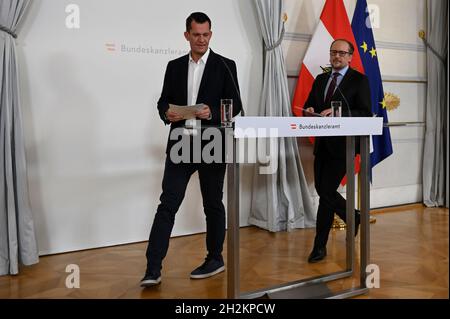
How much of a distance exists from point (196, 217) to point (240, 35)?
159 centimetres

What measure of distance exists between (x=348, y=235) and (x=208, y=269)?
2.81 ft

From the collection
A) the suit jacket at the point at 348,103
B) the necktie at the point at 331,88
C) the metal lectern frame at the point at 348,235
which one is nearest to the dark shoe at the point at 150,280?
the metal lectern frame at the point at 348,235

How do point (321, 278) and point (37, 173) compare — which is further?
point (37, 173)

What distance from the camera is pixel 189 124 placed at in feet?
8.64

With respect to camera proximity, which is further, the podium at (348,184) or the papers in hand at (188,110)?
the papers in hand at (188,110)

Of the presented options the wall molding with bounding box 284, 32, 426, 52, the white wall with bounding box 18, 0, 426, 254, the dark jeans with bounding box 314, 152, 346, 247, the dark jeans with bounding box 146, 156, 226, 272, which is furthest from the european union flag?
the dark jeans with bounding box 146, 156, 226, 272

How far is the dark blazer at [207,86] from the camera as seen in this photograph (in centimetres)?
271

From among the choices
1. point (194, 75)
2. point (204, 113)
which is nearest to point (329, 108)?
point (194, 75)

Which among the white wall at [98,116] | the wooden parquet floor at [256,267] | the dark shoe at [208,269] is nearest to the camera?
the wooden parquet floor at [256,267]

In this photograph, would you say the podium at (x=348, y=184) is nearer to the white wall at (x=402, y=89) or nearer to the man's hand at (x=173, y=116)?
the man's hand at (x=173, y=116)

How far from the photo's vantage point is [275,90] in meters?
4.10

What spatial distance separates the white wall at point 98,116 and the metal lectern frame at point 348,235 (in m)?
1.52
